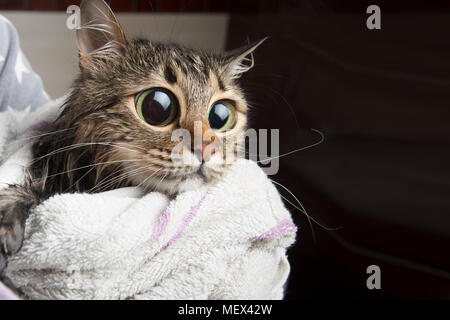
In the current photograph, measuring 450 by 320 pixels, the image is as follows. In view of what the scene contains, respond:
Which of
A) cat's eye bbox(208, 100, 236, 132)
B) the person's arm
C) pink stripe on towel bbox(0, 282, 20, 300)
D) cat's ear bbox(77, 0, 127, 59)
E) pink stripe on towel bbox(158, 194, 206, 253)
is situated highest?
cat's ear bbox(77, 0, 127, 59)

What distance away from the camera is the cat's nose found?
77 cm

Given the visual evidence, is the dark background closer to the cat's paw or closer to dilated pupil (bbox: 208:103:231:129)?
dilated pupil (bbox: 208:103:231:129)

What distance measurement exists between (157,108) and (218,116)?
0.14 meters

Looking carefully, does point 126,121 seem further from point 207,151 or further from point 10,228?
point 10,228

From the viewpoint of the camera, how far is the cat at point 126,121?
78cm


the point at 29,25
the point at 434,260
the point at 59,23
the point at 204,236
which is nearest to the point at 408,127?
the point at 434,260

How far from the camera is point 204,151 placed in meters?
0.78

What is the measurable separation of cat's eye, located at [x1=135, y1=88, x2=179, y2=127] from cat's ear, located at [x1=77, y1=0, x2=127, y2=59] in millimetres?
161

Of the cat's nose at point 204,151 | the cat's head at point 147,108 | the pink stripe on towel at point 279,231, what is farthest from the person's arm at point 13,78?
the pink stripe on towel at point 279,231

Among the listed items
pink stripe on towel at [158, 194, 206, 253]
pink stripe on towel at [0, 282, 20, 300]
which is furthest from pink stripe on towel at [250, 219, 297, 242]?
pink stripe on towel at [0, 282, 20, 300]

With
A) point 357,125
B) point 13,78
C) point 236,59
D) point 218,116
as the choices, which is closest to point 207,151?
point 218,116

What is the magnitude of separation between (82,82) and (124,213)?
341 millimetres

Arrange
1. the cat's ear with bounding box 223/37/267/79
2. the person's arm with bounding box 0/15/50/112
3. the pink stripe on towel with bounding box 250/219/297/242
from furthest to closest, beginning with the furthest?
the person's arm with bounding box 0/15/50/112 → the cat's ear with bounding box 223/37/267/79 → the pink stripe on towel with bounding box 250/219/297/242

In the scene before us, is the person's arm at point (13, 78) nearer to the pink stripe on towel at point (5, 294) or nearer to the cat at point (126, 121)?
the cat at point (126, 121)
